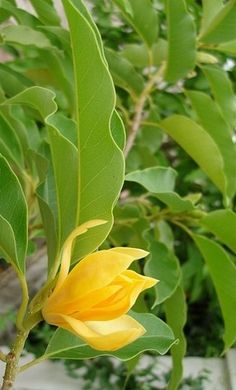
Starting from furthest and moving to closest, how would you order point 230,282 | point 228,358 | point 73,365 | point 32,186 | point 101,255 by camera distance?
1. point 228,358
2. point 73,365
3. point 32,186
4. point 230,282
5. point 101,255

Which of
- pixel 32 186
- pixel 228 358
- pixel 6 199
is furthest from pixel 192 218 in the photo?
pixel 228 358

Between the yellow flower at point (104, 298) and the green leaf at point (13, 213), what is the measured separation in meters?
0.08

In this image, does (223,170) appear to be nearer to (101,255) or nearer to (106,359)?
(101,255)

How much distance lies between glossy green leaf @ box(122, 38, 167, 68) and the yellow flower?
579 mm

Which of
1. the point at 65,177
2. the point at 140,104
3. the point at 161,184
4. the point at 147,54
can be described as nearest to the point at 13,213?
the point at 65,177

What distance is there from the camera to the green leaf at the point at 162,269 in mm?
707

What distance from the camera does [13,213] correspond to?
521mm

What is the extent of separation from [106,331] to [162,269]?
0.34 metres

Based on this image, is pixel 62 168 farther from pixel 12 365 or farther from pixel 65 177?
pixel 12 365

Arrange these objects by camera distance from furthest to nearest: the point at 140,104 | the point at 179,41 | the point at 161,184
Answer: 1. the point at 140,104
2. the point at 179,41
3. the point at 161,184

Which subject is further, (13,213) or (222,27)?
(222,27)

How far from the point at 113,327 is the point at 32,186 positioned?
0.43m

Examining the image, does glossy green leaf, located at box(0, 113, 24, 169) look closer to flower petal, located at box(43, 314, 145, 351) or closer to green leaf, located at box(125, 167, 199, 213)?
green leaf, located at box(125, 167, 199, 213)

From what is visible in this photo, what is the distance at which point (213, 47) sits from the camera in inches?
35.2
